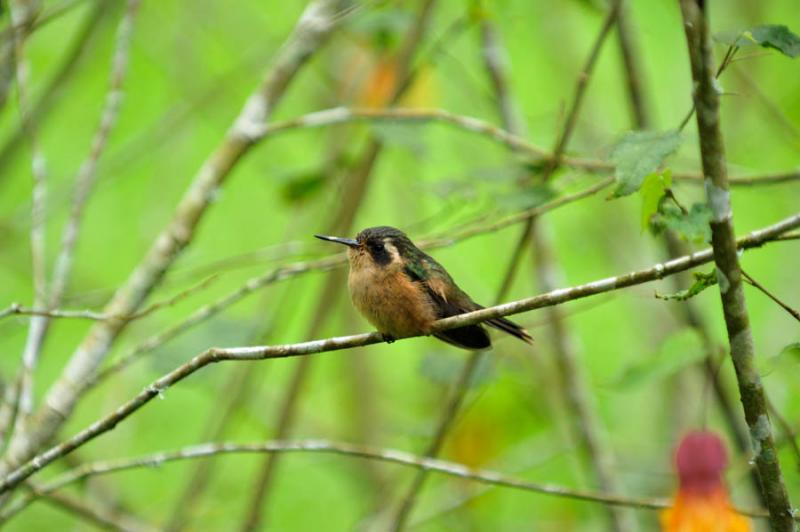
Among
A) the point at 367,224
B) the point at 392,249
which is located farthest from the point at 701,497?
the point at 367,224

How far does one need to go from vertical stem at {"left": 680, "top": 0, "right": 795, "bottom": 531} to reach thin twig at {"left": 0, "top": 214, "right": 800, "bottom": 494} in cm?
12

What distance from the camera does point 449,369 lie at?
4.60m

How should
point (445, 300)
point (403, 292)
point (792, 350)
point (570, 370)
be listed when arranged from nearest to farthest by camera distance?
point (792, 350), point (403, 292), point (445, 300), point (570, 370)

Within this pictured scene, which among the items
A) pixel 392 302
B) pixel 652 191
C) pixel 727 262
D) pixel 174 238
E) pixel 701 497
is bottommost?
pixel 727 262

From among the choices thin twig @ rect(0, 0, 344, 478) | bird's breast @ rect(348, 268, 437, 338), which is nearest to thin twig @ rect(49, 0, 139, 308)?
thin twig @ rect(0, 0, 344, 478)

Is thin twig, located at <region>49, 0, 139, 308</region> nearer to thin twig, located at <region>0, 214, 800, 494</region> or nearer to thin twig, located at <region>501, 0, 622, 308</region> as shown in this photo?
thin twig, located at <region>0, 214, 800, 494</region>

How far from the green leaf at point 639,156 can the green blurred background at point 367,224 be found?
1.98m

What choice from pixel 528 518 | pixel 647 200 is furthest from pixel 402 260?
pixel 528 518

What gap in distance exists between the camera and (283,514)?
22.8 feet

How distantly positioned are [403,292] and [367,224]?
15.2 ft

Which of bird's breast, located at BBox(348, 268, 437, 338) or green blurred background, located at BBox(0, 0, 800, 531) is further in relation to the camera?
green blurred background, located at BBox(0, 0, 800, 531)

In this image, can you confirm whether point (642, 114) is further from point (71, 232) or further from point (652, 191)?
point (71, 232)

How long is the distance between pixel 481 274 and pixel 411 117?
384 centimetres

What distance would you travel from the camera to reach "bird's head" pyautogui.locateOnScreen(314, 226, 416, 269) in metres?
3.64
